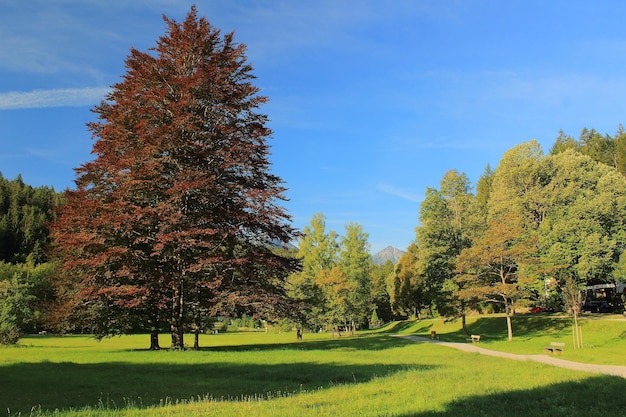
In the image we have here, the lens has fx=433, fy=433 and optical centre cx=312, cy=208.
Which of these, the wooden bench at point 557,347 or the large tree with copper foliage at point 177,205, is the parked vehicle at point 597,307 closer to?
the wooden bench at point 557,347

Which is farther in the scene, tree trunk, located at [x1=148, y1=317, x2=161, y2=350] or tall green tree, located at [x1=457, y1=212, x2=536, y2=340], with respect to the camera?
tall green tree, located at [x1=457, y1=212, x2=536, y2=340]

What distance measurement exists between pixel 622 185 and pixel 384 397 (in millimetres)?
48403

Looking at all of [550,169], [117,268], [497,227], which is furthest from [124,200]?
[550,169]

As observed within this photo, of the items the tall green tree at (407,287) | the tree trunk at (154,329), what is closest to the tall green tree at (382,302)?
the tall green tree at (407,287)

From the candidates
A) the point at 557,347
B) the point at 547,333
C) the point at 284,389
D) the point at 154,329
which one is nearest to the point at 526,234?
the point at 547,333

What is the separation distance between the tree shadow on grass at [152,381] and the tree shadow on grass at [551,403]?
4922 mm

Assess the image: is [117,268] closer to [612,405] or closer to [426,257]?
[612,405]

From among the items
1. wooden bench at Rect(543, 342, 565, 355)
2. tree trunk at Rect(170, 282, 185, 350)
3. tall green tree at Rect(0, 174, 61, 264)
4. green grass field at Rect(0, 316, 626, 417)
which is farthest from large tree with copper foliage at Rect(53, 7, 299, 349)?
tall green tree at Rect(0, 174, 61, 264)

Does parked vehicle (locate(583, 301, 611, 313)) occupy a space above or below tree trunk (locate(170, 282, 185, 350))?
below

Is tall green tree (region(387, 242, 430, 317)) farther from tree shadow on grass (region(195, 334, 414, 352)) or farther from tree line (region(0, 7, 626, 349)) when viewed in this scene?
tree shadow on grass (region(195, 334, 414, 352))

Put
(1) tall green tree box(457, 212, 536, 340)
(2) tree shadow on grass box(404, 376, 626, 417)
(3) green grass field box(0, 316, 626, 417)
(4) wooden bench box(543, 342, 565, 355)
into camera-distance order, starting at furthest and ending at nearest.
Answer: (1) tall green tree box(457, 212, 536, 340)
(4) wooden bench box(543, 342, 565, 355)
(3) green grass field box(0, 316, 626, 417)
(2) tree shadow on grass box(404, 376, 626, 417)

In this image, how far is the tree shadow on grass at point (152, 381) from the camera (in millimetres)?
10336

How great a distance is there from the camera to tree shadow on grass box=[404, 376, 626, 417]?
7.94 m

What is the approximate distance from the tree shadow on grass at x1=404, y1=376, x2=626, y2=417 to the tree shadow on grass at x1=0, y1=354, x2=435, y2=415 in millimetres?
4922
